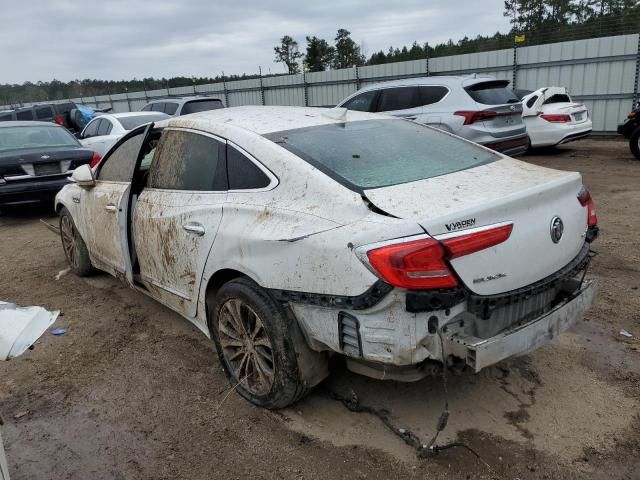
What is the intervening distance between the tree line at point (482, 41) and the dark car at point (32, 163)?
1358cm

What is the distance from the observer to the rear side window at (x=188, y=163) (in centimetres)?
323

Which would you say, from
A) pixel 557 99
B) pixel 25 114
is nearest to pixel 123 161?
pixel 557 99

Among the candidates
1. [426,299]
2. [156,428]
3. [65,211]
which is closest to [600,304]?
[426,299]

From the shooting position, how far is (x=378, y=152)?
3072mm

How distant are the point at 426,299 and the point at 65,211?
175 inches

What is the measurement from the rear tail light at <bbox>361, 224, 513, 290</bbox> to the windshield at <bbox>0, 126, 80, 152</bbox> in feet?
26.8

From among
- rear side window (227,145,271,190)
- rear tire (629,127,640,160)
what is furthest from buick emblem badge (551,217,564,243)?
rear tire (629,127,640,160)

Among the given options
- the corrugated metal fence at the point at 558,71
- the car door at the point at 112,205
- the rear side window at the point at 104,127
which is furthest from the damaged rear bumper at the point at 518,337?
the corrugated metal fence at the point at 558,71

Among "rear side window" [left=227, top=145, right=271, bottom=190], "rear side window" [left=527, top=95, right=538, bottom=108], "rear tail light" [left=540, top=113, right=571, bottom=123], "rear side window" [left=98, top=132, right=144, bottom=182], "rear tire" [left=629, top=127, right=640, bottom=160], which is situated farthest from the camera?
"rear side window" [left=527, top=95, right=538, bottom=108]

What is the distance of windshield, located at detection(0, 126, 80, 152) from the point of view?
8578 millimetres

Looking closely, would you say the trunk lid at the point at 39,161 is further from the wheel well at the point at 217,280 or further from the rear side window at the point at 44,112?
the rear side window at the point at 44,112

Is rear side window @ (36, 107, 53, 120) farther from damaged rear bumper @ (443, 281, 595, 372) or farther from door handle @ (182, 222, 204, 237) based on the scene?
damaged rear bumper @ (443, 281, 595, 372)

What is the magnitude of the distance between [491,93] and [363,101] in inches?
94.3

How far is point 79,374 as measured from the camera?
3607 mm
